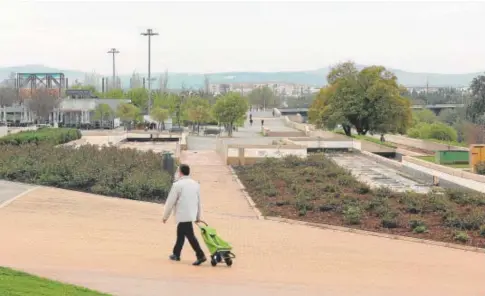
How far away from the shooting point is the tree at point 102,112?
7206 centimetres

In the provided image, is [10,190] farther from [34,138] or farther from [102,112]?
[102,112]

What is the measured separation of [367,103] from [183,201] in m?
39.3

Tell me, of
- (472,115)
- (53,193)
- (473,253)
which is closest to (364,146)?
(472,115)

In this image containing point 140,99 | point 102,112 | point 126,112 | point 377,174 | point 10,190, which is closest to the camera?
point 10,190

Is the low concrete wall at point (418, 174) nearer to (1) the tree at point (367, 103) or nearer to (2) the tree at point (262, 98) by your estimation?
(1) the tree at point (367, 103)

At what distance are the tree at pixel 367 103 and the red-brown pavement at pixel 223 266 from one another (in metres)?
31.5

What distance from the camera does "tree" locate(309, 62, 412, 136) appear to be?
1869 inches

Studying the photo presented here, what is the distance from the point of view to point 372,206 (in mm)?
17578

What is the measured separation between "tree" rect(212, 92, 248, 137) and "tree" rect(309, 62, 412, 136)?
11.5 m

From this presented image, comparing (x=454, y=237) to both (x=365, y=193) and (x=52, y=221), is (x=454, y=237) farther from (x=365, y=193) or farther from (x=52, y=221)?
(x=52, y=221)

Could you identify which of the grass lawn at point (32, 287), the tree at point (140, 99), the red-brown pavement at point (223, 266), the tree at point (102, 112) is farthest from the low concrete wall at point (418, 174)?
the tree at point (140, 99)

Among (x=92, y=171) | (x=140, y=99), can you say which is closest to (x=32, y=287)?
(x=92, y=171)

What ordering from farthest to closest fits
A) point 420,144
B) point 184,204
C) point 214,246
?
point 420,144, point 214,246, point 184,204

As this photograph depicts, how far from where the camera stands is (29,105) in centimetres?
7212
